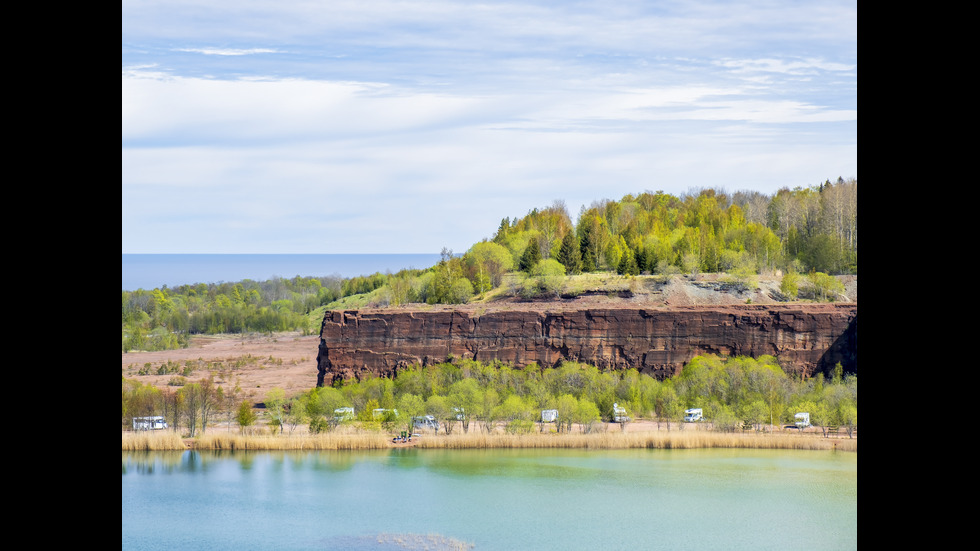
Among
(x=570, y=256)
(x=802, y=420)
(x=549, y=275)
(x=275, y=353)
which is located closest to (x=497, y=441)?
(x=802, y=420)

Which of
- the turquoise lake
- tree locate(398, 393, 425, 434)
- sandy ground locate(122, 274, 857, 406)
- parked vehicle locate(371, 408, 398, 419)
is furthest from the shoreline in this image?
sandy ground locate(122, 274, 857, 406)

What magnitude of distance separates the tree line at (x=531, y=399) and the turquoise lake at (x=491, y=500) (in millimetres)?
3315

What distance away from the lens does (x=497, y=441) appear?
3203 cm

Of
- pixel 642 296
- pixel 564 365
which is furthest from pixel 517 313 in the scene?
pixel 642 296

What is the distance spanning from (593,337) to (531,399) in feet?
20.3

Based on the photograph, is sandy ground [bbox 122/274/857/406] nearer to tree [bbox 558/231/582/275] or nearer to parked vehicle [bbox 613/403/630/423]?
tree [bbox 558/231/582/275]

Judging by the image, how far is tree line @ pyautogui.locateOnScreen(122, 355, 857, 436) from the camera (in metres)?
33.9

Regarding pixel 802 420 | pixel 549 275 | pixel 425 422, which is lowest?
pixel 425 422

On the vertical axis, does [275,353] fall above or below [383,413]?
above

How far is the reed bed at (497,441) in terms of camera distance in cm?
3133

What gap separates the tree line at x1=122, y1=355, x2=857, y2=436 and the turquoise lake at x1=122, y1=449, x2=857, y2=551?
332 centimetres

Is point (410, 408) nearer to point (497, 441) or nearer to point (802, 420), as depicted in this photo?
point (497, 441)
